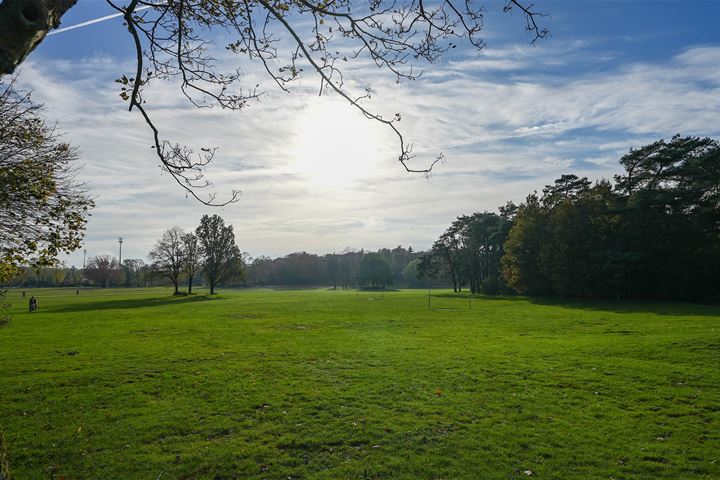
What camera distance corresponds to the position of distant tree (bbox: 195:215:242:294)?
80062 mm

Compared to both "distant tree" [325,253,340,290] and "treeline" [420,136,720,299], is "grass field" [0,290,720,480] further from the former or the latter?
"distant tree" [325,253,340,290]

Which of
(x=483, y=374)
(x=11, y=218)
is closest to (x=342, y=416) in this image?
(x=483, y=374)

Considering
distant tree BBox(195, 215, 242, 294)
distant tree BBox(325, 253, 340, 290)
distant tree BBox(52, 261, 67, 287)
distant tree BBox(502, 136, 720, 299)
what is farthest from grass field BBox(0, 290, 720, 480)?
distant tree BBox(325, 253, 340, 290)

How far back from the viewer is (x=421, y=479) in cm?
666

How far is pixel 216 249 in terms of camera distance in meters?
80.7

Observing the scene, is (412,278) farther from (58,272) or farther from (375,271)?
(58,272)

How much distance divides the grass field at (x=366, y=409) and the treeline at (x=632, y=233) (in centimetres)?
3408

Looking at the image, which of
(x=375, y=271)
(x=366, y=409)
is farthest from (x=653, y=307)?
(x=375, y=271)

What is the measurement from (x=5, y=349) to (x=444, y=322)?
80.4 feet

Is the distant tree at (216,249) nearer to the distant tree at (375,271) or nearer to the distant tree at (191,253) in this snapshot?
the distant tree at (191,253)

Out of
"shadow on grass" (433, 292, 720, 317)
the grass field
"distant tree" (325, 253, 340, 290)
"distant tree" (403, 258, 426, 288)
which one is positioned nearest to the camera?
the grass field

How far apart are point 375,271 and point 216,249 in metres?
50.1

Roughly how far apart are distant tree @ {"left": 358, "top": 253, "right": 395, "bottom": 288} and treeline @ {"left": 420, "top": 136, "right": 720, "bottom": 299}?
56396 millimetres

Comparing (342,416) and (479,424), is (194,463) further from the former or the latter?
(479,424)
